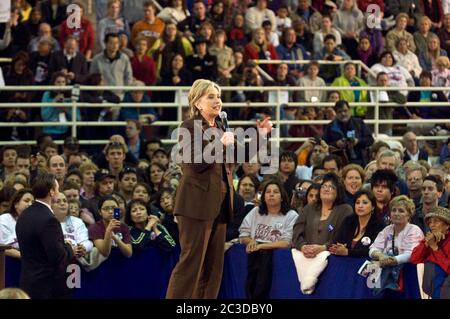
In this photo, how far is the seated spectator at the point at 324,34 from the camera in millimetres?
22875

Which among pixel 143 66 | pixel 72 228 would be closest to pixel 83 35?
pixel 143 66

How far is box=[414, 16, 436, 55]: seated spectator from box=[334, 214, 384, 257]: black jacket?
1044 cm

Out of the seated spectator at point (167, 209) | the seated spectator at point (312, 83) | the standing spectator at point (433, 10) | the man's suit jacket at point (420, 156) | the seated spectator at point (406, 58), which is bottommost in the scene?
the seated spectator at point (167, 209)

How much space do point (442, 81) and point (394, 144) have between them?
9.38 feet

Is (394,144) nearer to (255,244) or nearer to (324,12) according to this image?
(324,12)

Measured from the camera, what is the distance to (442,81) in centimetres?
2252

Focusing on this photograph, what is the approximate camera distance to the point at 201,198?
1130 cm

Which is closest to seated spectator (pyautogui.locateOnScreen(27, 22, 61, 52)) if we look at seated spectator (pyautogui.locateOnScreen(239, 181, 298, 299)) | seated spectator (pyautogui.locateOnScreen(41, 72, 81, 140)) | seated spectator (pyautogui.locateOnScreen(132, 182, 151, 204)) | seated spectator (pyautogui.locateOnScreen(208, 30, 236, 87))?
seated spectator (pyautogui.locateOnScreen(41, 72, 81, 140))

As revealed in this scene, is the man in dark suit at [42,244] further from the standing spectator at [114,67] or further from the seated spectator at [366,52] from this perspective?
the seated spectator at [366,52]

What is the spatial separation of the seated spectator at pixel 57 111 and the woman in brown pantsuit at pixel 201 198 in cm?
841

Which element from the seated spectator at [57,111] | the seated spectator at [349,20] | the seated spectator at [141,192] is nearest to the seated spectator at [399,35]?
the seated spectator at [349,20]

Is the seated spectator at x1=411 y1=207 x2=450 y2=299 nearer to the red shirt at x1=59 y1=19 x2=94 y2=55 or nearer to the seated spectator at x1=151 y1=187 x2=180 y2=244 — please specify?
the seated spectator at x1=151 y1=187 x2=180 y2=244

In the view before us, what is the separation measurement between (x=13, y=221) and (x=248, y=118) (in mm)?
7850

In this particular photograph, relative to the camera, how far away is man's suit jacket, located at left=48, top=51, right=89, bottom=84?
20.1 metres
